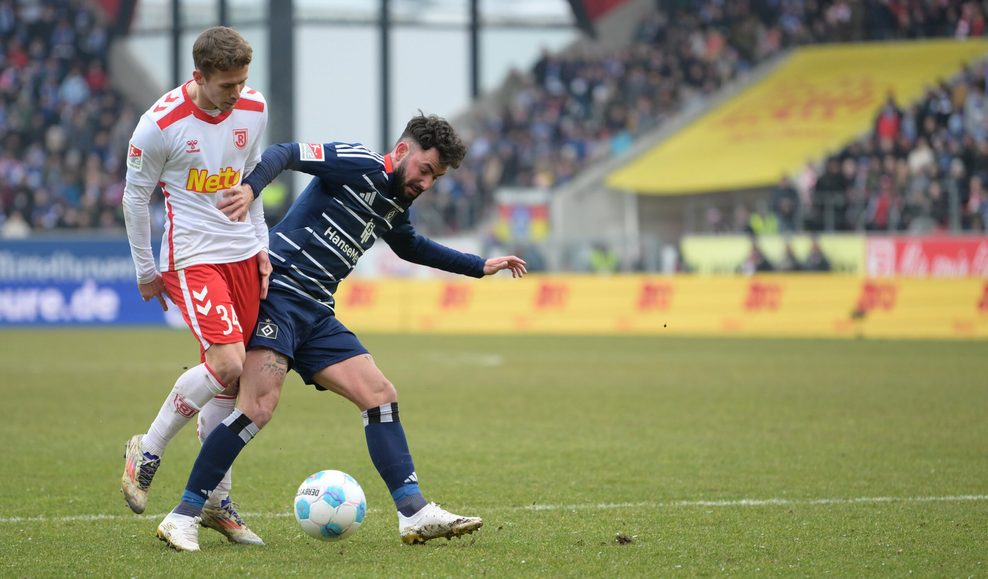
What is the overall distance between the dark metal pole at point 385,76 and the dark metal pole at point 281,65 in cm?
384

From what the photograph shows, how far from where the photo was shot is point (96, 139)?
35875 mm

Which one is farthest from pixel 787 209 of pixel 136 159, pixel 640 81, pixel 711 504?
pixel 136 159

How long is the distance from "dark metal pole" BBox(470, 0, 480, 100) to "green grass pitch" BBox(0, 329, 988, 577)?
2361 cm

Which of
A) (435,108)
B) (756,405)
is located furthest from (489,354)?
(435,108)

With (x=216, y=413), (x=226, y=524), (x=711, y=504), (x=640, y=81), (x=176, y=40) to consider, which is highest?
(x=176, y=40)

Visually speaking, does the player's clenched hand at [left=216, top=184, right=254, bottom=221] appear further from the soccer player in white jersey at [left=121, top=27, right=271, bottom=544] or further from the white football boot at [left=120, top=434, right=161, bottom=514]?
the white football boot at [left=120, top=434, right=161, bottom=514]

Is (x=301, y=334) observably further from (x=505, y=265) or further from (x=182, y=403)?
(x=505, y=265)

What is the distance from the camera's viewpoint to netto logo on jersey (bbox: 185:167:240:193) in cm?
591

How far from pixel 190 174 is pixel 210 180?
0.09 metres

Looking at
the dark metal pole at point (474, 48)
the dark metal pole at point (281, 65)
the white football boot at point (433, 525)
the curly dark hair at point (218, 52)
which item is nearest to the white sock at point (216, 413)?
the white football boot at point (433, 525)

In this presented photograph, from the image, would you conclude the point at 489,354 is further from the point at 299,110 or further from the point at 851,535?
the point at 299,110

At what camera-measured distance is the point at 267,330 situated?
237 inches

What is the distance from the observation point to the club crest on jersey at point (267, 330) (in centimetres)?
601

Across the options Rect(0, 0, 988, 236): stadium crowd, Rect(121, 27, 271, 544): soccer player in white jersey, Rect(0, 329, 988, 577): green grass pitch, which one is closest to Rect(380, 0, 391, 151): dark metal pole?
Rect(0, 0, 988, 236): stadium crowd
